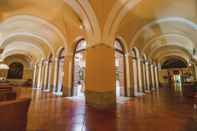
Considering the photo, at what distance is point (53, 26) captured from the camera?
23.2 ft

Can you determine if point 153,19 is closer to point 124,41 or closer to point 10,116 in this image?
point 124,41

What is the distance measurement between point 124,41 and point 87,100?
4.24 m

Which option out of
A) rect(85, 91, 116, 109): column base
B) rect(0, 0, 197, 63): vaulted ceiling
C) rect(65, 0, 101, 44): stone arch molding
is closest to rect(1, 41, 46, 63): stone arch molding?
rect(0, 0, 197, 63): vaulted ceiling

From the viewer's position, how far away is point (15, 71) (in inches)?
692

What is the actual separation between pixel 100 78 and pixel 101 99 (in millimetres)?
776

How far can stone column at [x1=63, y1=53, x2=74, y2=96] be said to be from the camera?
688cm

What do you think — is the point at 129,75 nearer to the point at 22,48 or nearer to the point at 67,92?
the point at 67,92

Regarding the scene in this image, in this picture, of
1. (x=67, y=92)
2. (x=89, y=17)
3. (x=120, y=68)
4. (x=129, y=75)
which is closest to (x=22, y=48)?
(x=67, y=92)

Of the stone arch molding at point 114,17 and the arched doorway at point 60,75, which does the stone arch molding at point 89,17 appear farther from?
the arched doorway at point 60,75

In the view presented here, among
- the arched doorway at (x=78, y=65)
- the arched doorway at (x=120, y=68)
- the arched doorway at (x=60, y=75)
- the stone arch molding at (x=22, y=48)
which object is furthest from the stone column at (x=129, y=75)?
the stone arch molding at (x=22, y=48)

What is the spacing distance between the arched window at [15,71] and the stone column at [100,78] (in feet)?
56.7


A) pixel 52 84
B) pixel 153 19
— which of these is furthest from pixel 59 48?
pixel 153 19

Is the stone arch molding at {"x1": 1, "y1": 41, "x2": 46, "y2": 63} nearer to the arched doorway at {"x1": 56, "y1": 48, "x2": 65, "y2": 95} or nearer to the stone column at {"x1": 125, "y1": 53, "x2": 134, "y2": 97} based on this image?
the arched doorway at {"x1": 56, "y1": 48, "x2": 65, "y2": 95}

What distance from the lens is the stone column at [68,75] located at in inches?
271
